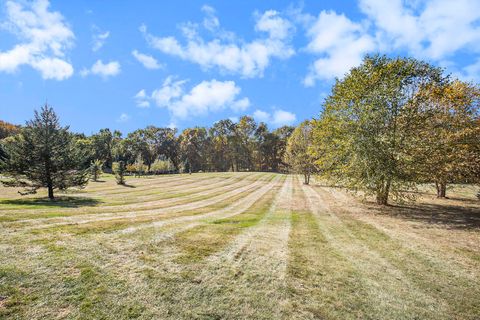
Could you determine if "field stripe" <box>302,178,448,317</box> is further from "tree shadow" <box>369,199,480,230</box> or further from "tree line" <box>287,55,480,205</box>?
"tree line" <box>287,55,480,205</box>

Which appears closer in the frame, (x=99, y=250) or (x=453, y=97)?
(x=99, y=250)

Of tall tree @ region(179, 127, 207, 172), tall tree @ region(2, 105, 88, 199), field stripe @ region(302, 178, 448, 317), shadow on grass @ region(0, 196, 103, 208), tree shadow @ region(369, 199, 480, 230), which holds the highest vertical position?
tall tree @ region(179, 127, 207, 172)

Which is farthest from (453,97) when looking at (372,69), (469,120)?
(372,69)

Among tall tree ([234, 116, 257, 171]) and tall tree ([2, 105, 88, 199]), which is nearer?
tall tree ([2, 105, 88, 199])

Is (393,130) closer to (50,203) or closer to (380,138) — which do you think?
(380,138)

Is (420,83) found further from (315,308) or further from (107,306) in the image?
(107,306)

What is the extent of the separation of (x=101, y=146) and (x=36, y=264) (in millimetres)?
104559

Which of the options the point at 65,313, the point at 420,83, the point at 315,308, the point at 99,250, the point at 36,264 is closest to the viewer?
the point at 65,313

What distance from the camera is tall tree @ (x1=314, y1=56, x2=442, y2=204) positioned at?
18.1m

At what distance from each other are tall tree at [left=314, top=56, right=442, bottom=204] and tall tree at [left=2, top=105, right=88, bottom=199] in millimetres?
22599

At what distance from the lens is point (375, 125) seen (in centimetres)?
1873

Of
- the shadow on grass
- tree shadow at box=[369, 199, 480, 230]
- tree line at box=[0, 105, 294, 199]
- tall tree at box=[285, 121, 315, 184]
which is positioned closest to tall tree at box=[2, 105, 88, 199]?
the shadow on grass

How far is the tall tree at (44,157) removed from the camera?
67.1ft

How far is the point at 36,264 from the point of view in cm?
607
